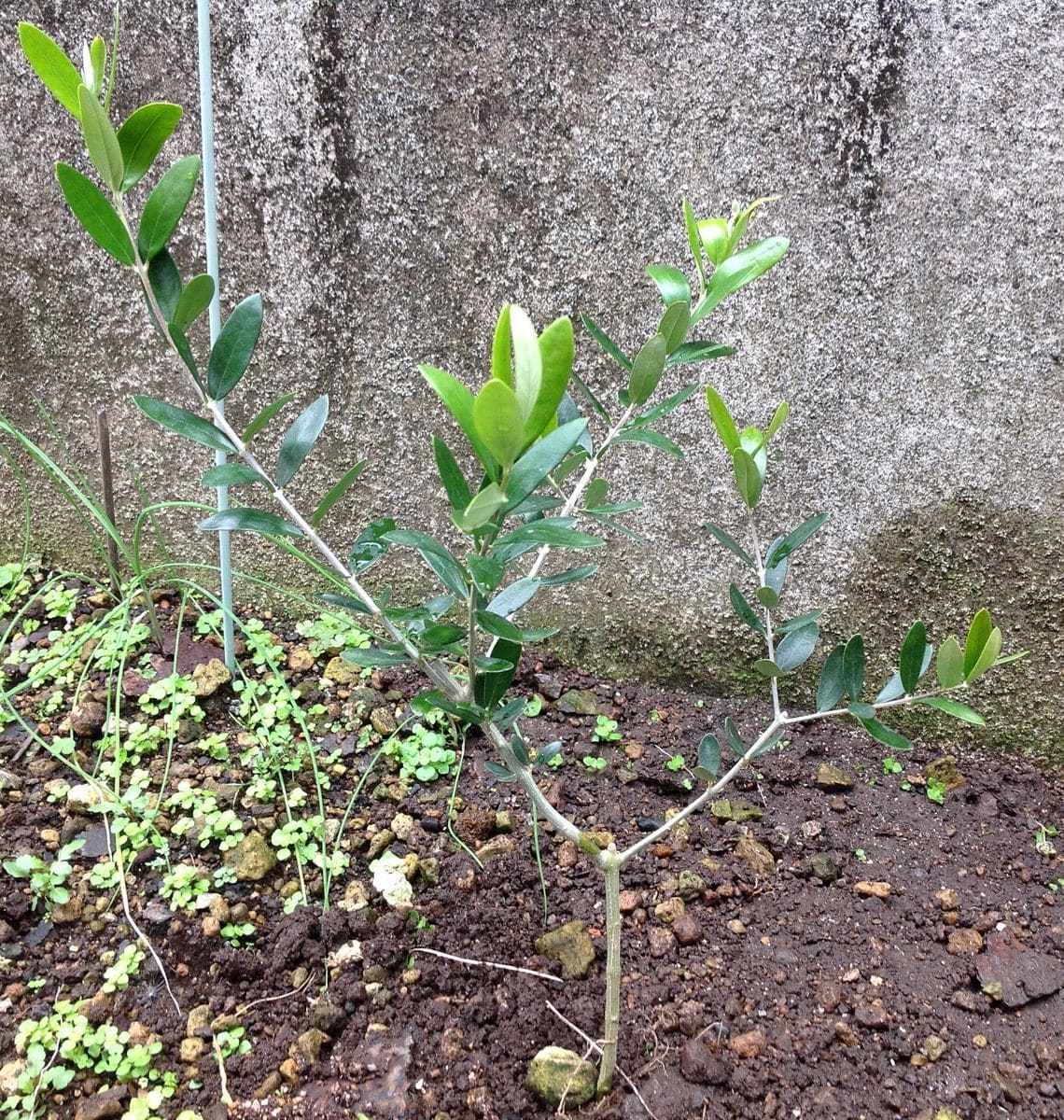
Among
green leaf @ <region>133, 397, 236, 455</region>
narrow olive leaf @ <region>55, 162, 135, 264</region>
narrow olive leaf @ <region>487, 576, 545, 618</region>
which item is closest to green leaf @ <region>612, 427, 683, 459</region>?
narrow olive leaf @ <region>487, 576, 545, 618</region>

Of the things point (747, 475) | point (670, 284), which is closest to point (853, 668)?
point (747, 475)

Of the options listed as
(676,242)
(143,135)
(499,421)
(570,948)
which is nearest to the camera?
(499,421)

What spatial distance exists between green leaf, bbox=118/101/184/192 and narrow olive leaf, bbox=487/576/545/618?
498 millimetres

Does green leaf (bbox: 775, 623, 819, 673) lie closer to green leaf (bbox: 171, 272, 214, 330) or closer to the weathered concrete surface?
the weathered concrete surface

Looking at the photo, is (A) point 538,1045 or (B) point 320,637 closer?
(A) point 538,1045

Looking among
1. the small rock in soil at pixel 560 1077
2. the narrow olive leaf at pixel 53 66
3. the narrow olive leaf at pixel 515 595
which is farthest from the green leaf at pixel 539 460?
the small rock in soil at pixel 560 1077

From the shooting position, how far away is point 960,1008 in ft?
3.76

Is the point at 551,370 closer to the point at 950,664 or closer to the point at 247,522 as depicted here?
the point at 247,522

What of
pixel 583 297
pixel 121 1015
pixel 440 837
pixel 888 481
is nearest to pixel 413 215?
pixel 583 297

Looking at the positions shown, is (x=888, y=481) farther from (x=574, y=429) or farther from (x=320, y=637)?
(x=320, y=637)

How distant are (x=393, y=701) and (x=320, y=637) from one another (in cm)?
23

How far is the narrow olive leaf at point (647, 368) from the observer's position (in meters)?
0.87

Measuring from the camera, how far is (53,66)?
646 mm

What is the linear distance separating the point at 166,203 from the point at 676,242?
3.07 ft
